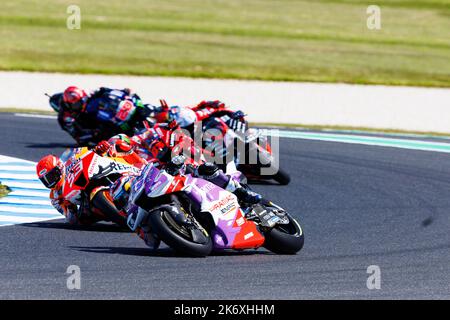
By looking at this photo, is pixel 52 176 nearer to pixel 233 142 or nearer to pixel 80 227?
pixel 80 227

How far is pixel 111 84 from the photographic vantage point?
93.5ft

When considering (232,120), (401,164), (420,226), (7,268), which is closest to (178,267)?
(7,268)

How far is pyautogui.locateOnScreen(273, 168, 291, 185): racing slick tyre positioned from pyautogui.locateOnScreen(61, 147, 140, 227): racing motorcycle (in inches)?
161

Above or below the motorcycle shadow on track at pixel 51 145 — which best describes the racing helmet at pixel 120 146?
above

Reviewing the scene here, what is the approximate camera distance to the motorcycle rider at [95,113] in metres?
18.5

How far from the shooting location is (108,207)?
12164 millimetres

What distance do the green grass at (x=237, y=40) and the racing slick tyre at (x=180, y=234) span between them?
814 inches

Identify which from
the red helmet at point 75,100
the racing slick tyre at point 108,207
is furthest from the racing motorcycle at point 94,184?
the red helmet at point 75,100

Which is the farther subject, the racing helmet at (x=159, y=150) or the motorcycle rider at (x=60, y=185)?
the motorcycle rider at (x=60, y=185)

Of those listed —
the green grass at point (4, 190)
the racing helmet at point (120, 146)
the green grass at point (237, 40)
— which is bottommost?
the green grass at point (237, 40)

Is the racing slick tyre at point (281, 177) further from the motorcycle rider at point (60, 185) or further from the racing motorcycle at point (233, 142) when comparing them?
the motorcycle rider at point (60, 185)

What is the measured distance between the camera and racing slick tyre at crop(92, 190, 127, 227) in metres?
12.1

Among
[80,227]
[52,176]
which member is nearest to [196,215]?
[80,227]

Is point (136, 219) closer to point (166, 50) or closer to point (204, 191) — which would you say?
point (204, 191)
